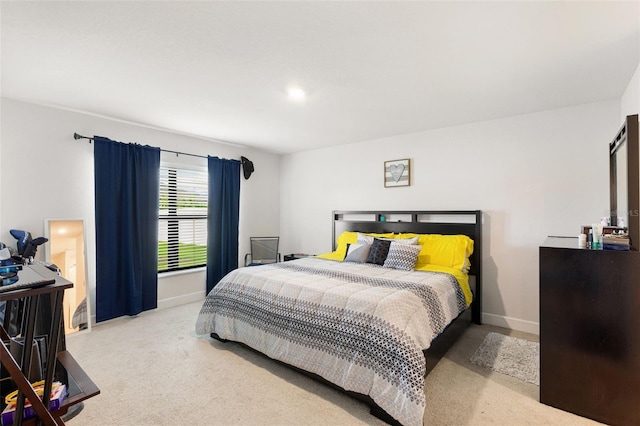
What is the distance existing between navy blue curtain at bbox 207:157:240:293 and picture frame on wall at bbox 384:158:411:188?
2.32 metres

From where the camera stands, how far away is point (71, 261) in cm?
327

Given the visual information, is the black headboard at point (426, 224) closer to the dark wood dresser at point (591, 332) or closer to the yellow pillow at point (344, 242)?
the yellow pillow at point (344, 242)

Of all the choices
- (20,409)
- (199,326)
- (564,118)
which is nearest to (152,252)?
(199,326)

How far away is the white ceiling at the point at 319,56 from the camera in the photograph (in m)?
1.72

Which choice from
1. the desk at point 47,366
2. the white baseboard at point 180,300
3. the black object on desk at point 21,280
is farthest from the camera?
the white baseboard at point 180,300

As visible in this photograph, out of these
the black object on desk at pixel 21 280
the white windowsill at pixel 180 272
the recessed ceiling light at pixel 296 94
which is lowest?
the white windowsill at pixel 180 272

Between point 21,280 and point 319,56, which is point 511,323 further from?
point 21,280

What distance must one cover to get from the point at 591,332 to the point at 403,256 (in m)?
1.64

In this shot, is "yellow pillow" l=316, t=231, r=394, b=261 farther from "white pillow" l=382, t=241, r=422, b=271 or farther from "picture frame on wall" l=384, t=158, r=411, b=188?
"picture frame on wall" l=384, t=158, r=411, b=188

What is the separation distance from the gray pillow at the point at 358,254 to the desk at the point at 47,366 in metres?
2.76

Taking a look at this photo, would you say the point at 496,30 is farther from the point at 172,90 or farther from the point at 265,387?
the point at 265,387

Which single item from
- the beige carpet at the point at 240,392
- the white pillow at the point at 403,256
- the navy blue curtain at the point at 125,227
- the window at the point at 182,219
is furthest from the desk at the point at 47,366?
the window at the point at 182,219

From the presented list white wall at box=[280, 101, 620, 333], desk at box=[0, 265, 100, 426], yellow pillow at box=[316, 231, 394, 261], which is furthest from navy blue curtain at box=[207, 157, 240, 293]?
desk at box=[0, 265, 100, 426]

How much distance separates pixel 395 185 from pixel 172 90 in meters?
2.92
